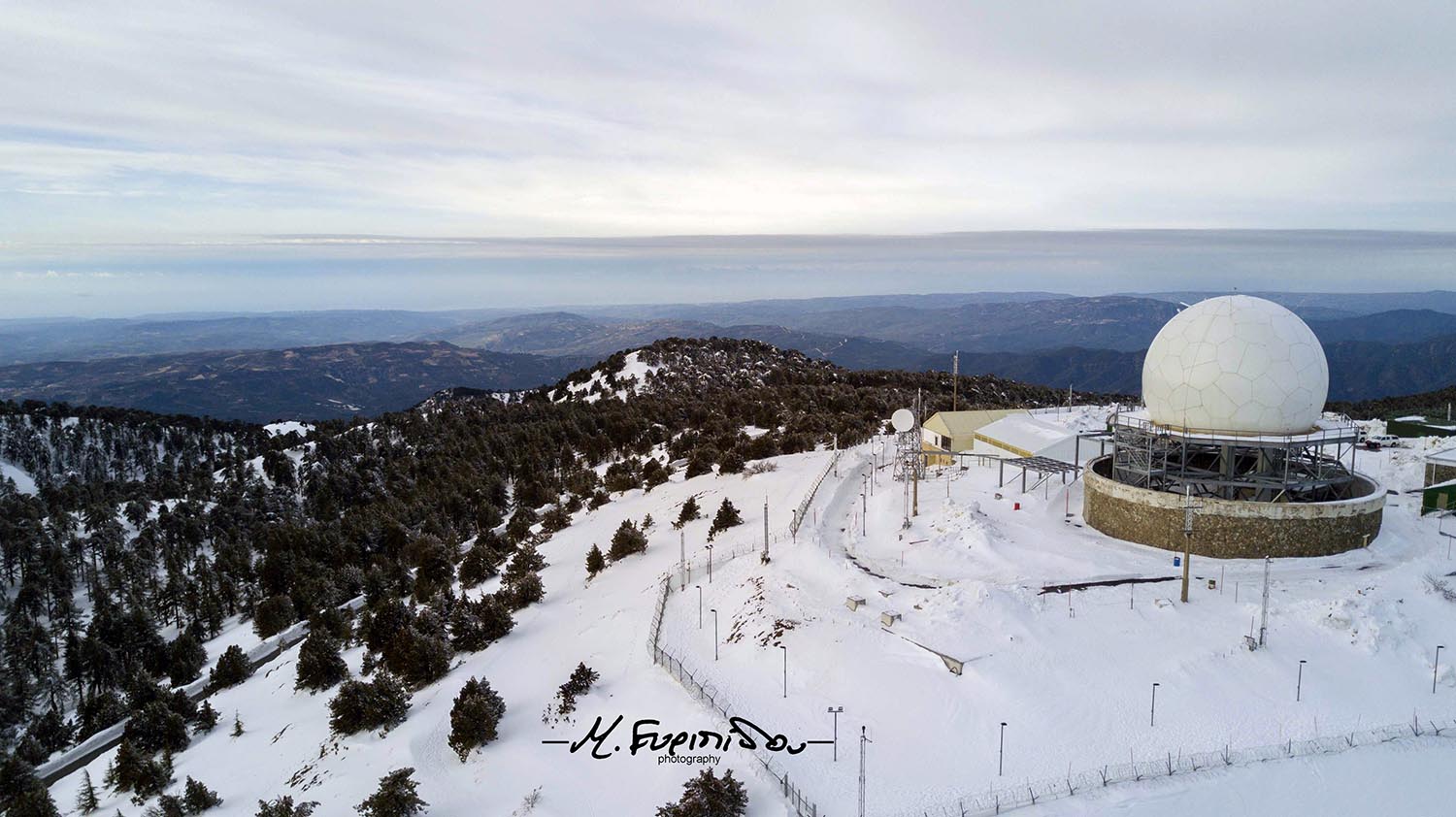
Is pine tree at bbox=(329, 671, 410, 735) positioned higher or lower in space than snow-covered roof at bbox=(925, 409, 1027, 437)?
lower

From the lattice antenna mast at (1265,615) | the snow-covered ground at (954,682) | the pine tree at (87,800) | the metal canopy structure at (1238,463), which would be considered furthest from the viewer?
the metal canopy structure at (1238,463)

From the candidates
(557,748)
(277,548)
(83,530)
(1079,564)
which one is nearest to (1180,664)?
(1079,564)

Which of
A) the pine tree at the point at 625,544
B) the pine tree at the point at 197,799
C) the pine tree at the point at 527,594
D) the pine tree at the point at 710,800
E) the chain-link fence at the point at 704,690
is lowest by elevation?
the pine tree at the point at 197,799

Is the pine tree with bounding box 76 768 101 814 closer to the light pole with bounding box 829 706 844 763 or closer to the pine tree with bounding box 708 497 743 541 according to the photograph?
the pine tree with bounding box 708 497 743 541

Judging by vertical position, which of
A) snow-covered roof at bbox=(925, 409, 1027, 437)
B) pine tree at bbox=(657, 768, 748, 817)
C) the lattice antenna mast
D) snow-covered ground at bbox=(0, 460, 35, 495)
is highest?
snow-covered roof at bbox=(925, 409, 1027, 437)

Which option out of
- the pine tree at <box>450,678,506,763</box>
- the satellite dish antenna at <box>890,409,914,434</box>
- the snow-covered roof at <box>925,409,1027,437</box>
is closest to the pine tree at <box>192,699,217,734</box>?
the pine tree at <box>450,678,506,763</box>

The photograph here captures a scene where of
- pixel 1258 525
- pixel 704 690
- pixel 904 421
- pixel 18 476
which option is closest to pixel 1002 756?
pixel 704 690

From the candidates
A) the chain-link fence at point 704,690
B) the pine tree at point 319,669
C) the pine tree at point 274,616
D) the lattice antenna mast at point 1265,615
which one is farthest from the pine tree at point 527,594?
the lattice antenna mast at point 1265,615

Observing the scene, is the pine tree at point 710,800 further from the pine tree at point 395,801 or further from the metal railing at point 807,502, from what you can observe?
the metal railing at point 807,502
